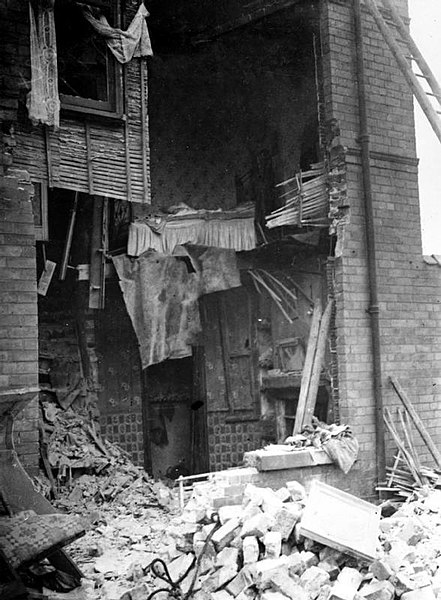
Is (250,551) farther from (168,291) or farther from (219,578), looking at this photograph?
(168,291)

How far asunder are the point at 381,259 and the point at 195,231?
2891mm

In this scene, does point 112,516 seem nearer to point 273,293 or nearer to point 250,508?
point 250,508

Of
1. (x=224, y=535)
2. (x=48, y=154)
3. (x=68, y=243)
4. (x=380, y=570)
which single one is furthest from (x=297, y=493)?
(x=68, y=243)

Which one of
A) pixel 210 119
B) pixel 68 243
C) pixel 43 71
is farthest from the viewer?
pixel 210 119

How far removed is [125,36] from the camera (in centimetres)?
867

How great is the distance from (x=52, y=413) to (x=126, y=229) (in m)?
2.96

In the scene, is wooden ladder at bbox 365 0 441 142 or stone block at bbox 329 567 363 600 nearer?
stone block at bbox 329 567 363 600

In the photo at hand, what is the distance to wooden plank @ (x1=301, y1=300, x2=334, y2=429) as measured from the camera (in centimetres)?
918

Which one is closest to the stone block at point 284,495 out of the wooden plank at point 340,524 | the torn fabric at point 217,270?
the wooden plank at point 340,524

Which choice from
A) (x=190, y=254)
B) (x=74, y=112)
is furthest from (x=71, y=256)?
(x=74, y=112)

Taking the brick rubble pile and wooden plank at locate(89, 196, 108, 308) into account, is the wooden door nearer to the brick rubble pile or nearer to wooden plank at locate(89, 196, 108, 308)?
wooden plank at locate(89, 196, 108, 308)

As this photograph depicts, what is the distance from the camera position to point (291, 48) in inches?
428

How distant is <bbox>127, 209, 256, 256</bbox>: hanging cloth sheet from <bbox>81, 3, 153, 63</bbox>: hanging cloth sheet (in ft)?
8.30

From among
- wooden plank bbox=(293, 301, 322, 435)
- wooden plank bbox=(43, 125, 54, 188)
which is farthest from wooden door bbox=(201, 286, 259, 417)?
wooden plank bbox=(43, 125, 54, 188)
